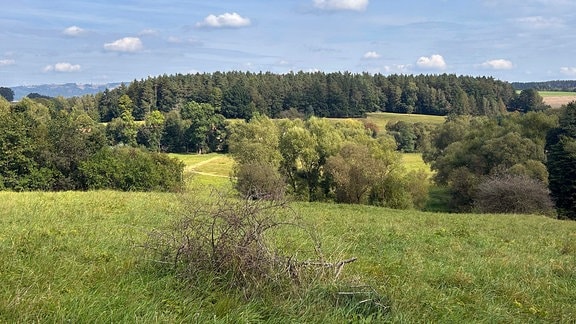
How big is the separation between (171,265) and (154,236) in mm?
835

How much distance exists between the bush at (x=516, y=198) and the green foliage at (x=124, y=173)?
27.4m

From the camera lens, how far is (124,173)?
1524 inches

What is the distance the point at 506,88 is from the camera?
5556 inches

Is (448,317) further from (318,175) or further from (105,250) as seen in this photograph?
(318,175)

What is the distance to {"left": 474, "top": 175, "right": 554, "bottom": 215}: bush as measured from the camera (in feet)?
121

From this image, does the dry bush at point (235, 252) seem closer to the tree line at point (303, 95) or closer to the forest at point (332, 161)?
the forest at point (332, 161)

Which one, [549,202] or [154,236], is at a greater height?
[154,236]

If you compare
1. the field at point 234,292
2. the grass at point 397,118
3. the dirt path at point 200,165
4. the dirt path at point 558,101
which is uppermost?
the dirt path at point 558,101

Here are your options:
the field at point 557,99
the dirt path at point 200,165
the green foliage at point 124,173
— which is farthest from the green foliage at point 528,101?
the green foliage at point 124,173

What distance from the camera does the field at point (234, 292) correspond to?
14.9 feet

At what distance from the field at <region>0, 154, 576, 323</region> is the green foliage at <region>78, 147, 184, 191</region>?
1015 inches

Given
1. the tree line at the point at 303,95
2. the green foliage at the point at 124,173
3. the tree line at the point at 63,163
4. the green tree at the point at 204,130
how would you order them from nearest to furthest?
the tree line at the point at 63,163
the green foliage at the point at 124,173
the green tree at the point at 204,130
the tree line at the point at 303,95

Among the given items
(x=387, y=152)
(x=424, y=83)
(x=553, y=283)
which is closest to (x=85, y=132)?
(x=387, y=152)

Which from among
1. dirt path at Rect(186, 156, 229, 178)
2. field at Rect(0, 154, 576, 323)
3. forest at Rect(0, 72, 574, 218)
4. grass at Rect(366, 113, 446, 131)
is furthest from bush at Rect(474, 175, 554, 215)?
grass at Rect(366, 113, 446, 131)
